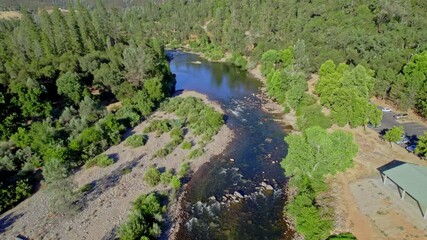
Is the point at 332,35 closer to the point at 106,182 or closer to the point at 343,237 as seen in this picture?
the point at 343,237

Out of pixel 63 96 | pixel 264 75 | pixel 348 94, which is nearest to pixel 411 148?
pixel 348 94

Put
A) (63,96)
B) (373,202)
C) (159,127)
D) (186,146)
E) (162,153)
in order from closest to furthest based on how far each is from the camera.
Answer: (373,202), (162,153), (186,146), (159,127), (63,96)

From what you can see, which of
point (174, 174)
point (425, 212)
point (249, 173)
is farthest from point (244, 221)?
point (425, 212)

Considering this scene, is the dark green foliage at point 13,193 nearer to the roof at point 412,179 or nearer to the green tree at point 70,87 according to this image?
the green tree at point 70,87

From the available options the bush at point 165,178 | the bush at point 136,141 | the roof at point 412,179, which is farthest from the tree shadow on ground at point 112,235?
the roof at point 412,179

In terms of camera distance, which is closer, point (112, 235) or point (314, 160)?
point (112, 235)

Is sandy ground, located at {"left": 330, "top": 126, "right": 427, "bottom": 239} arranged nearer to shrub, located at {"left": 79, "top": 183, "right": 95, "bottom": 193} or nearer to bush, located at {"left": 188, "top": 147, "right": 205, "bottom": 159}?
bush, located at {"left": 188, "top": 147, "right": 205, "bottom": 159}
